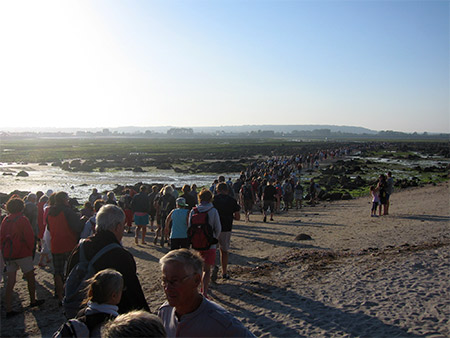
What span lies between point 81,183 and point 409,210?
27.9m

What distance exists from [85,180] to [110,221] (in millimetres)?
35258

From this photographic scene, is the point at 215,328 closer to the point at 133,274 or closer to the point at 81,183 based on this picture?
the point at 133,274

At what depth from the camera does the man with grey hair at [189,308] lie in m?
2.46

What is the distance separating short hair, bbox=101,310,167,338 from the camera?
6.29 feet

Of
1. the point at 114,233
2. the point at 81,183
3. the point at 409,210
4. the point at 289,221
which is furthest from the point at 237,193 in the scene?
the point at 81,183

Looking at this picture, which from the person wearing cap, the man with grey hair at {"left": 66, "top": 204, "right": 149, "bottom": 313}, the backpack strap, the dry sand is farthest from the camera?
the person wearing cap

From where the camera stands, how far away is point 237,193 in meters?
18.1

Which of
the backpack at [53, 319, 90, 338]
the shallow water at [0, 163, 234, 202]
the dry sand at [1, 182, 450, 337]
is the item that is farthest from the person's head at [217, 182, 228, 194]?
the shallow water at [0, 163, 234, 202]

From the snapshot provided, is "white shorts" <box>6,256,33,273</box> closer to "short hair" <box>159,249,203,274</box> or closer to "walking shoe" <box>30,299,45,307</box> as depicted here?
"walking shoe" <box>30,299,45,307</box>

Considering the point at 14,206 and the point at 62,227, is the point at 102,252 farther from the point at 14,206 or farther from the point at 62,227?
the point at 14,206

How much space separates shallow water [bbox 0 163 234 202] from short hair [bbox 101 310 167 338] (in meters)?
25.3

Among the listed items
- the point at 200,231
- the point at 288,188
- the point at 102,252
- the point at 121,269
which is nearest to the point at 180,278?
the point at 121,269

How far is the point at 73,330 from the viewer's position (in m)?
2.62

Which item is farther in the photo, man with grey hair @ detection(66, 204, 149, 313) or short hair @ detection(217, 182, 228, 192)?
short hair @ detection(217, 182, 228, 192)
